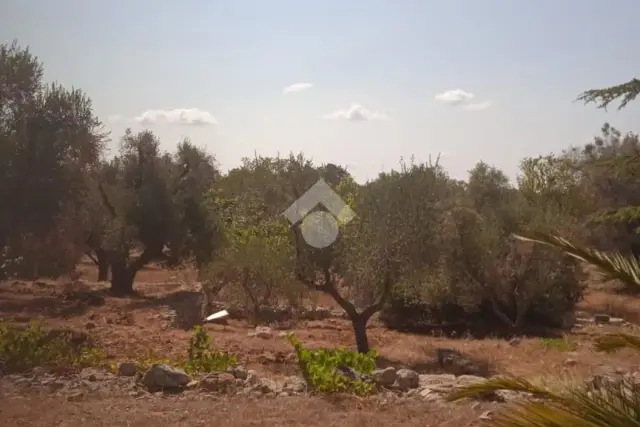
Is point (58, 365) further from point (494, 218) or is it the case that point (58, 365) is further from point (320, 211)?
point (494, 218)

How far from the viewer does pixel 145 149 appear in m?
24.8

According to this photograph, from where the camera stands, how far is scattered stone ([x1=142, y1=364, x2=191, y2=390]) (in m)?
8.60

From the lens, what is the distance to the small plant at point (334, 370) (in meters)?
8.27

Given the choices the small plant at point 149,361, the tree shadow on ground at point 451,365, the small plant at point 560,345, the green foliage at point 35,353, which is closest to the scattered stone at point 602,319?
the small plant at point 560,345

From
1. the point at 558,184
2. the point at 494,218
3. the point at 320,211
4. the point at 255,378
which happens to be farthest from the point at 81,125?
the point at 558,184

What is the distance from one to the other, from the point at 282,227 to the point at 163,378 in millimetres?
8120

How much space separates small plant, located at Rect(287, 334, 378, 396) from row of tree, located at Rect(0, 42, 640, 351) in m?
3.98

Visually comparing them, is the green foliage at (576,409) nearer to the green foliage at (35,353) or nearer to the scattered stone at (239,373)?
the scattered stone at (239,373)

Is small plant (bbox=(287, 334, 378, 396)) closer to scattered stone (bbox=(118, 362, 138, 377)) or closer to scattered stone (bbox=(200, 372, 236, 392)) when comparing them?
scattered stone (bbox=(200, 372, 236, 392))

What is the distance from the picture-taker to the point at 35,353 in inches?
379

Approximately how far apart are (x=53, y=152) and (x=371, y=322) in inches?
471

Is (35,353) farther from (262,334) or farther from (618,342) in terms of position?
(618,342)

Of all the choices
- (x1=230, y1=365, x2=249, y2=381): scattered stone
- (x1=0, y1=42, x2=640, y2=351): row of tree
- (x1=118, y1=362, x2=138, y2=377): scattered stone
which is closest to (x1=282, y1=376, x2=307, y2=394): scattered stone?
(x1=230, y1=365, x2=249, y2=381): scattered stone

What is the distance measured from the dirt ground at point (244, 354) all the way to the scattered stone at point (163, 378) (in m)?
0.59
